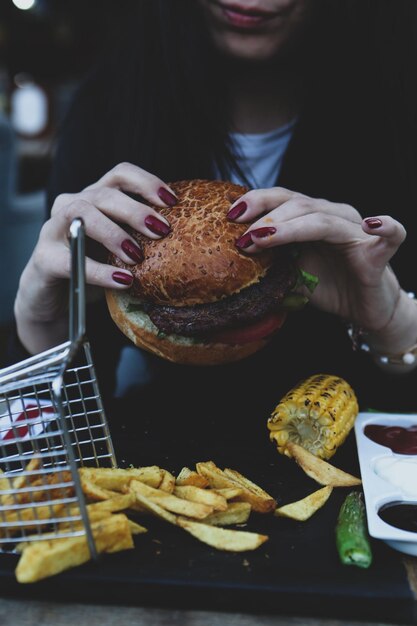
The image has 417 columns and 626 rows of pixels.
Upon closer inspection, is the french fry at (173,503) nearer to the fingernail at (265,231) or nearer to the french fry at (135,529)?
the french fry at (135,529)

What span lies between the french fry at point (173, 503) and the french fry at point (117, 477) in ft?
0.10

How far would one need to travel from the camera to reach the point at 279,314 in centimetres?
217

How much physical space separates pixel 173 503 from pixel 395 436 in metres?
0.82

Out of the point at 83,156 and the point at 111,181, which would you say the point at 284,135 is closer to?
the point at 83,156

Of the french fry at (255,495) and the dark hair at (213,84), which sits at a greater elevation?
the dark hair at (213,84)

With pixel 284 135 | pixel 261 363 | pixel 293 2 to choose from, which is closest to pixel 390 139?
pixel 284 135

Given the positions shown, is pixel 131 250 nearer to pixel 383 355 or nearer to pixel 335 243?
pixel 335 243

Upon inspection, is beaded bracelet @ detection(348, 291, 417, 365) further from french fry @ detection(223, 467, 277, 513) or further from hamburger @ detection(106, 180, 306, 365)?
french fry @ detection(223, 467, 277, 513)

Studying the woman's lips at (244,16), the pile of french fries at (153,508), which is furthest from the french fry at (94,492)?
the woman's lips at (244,16)

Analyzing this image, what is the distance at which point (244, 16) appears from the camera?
8.17 ft

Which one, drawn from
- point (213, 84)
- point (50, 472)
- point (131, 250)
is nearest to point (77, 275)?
point (50, 472)

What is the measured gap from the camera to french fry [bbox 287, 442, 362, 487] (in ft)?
6.04

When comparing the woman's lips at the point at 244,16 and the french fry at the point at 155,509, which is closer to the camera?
the french fry at the point at 155,509

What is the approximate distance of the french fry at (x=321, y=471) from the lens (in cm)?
184
